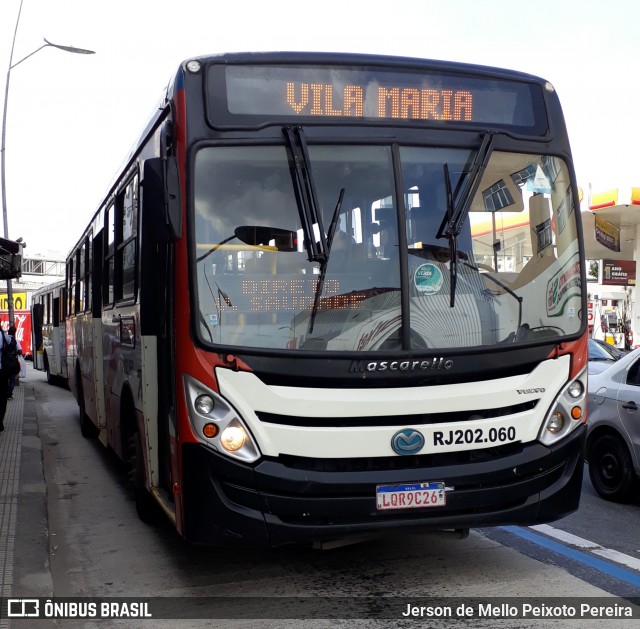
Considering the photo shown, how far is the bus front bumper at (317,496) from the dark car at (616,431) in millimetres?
3167

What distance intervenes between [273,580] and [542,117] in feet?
11.4

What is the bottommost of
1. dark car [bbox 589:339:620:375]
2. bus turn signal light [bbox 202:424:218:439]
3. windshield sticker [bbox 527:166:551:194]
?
dark car [bbox 589:339:620:375]

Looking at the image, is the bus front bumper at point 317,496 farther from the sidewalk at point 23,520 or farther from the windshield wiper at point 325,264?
the sidewalk at point 23,520

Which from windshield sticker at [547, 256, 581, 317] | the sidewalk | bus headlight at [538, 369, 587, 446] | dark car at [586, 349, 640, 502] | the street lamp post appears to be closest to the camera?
bus headlight at [538, 369, 587, 446]

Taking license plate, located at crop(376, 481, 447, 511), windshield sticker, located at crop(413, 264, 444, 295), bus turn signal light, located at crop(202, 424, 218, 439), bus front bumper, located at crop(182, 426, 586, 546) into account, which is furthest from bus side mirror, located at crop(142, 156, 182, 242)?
license plate, located at crop(376, 481, 447, 511)

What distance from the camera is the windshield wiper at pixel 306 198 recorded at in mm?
5020

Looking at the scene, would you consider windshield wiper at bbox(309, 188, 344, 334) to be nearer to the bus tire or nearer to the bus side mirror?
the bus side mirror

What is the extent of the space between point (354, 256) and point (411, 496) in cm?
142

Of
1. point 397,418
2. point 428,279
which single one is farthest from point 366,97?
point 397,418

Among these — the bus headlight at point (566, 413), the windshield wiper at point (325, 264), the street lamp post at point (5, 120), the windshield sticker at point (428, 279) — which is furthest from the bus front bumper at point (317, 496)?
the street lamp post at point (5, 120)

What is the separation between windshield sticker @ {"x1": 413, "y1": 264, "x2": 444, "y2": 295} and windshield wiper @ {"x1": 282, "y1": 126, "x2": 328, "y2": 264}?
1.90 ft

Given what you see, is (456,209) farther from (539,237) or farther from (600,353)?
(600,353)

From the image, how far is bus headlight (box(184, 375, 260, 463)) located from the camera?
4809 millimetres

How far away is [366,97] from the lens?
5328mm
